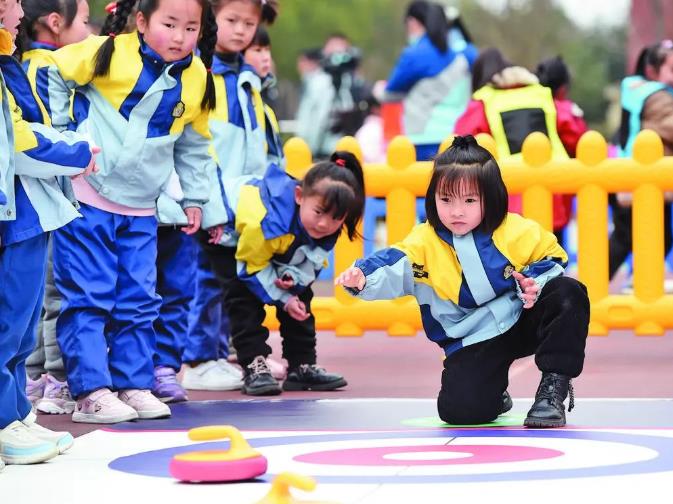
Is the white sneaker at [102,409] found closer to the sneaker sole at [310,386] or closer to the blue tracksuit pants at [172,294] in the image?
the blue tracksuit pants at [172,294]

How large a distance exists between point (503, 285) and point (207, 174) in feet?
4.59

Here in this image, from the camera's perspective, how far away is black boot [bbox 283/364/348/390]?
255 inches

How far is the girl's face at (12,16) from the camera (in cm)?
463

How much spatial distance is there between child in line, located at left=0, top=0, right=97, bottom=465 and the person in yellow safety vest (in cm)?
421

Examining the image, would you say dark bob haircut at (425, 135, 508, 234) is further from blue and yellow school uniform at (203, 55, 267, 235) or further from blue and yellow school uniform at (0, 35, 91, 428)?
blue and yellow school uniform at (203, 55, 267, 235)

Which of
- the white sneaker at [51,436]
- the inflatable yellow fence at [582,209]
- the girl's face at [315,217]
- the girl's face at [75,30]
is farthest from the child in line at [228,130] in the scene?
the white sneaker at [51,436]

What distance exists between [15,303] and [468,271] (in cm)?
155

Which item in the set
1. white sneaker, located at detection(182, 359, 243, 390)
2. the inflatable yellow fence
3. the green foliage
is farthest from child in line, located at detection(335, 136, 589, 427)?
the green foliage

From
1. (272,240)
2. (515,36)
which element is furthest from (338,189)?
(515,36)

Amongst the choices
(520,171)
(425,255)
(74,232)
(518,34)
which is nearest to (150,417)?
(74,232)

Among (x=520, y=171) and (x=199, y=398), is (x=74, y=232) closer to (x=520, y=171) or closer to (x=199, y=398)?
(x=199, y=398)

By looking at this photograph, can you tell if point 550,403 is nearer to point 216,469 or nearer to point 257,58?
point 216,469

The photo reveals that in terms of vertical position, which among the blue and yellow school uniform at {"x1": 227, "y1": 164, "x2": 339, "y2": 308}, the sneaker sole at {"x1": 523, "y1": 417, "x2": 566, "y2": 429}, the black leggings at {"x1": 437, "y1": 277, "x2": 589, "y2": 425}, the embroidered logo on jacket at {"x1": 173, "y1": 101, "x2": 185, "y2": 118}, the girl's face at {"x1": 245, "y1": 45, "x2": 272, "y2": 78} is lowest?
the sneaker sole at {"x1": 523, "y1": 417, "x2": 566, "y2": 429}

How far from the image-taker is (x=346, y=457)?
4.53 meters
